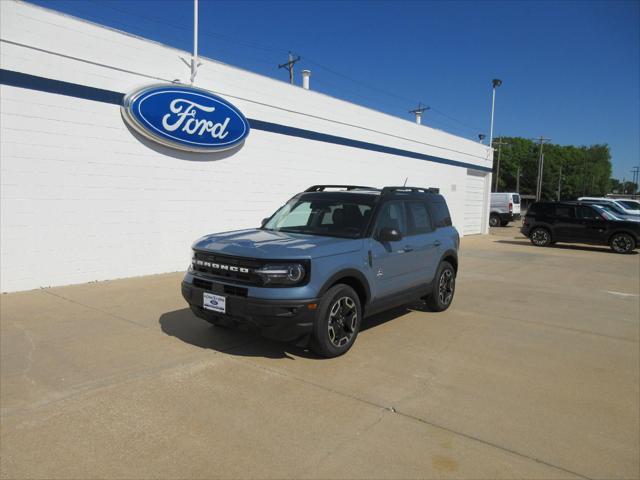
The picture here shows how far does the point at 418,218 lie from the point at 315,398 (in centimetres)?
320

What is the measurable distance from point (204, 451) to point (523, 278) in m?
9.00

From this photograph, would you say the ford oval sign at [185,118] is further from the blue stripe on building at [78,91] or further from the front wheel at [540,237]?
the front wheel at [540,237]

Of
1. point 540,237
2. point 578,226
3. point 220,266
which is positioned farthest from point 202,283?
point 540,237

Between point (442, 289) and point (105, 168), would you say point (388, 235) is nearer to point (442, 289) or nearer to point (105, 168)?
point (442, 289)

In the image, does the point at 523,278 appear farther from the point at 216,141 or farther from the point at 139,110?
the point at 139,110

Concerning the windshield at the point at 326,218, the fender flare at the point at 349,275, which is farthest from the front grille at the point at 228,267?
the windshield at the point at 326,218

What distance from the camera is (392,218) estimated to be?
573 centimetres

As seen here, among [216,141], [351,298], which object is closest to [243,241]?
[351,298]

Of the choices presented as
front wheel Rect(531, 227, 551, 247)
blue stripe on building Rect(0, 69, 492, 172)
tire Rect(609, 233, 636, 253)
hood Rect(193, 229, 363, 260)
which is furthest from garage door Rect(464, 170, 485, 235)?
hood Rect(193, 229, 363, 260)

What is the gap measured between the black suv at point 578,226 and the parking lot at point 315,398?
11.0m

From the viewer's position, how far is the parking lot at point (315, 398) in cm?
300

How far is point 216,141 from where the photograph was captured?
33.0 feet

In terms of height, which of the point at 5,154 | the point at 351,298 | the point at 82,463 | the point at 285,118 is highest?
the point at 285,118

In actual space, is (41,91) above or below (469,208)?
above
